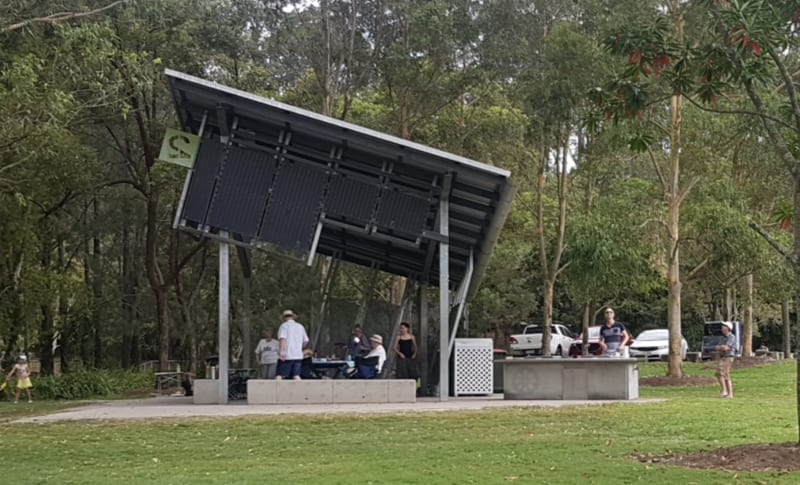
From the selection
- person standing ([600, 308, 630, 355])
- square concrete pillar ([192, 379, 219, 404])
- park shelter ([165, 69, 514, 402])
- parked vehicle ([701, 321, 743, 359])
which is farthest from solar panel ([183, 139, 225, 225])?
parked vehicle ([701, 321, 743, 359])

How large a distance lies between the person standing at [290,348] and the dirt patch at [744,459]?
28.8ft

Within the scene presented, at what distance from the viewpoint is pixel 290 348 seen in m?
17.2

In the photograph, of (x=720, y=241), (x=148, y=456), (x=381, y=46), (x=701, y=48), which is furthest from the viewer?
(x=381, y=46)

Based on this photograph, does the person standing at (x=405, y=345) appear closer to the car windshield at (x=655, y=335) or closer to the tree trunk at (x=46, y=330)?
the tree trunk at (x=46, y=330)

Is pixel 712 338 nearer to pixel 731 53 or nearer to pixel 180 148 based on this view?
pixel 180 148

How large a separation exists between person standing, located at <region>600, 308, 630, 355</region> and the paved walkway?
1.59 meters

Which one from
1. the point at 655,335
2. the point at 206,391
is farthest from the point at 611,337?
the point at 655,335

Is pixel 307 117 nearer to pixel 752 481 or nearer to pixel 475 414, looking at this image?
pixel 475 414

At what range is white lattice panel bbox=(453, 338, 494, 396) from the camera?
18.3 m

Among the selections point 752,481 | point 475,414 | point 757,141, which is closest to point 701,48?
point 752,481

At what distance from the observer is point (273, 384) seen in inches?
671

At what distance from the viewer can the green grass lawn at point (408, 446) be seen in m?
8.48

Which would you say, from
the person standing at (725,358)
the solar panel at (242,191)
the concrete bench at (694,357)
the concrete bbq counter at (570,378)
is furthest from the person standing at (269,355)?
the concrete bench at (694,357)

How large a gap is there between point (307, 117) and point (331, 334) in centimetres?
798
